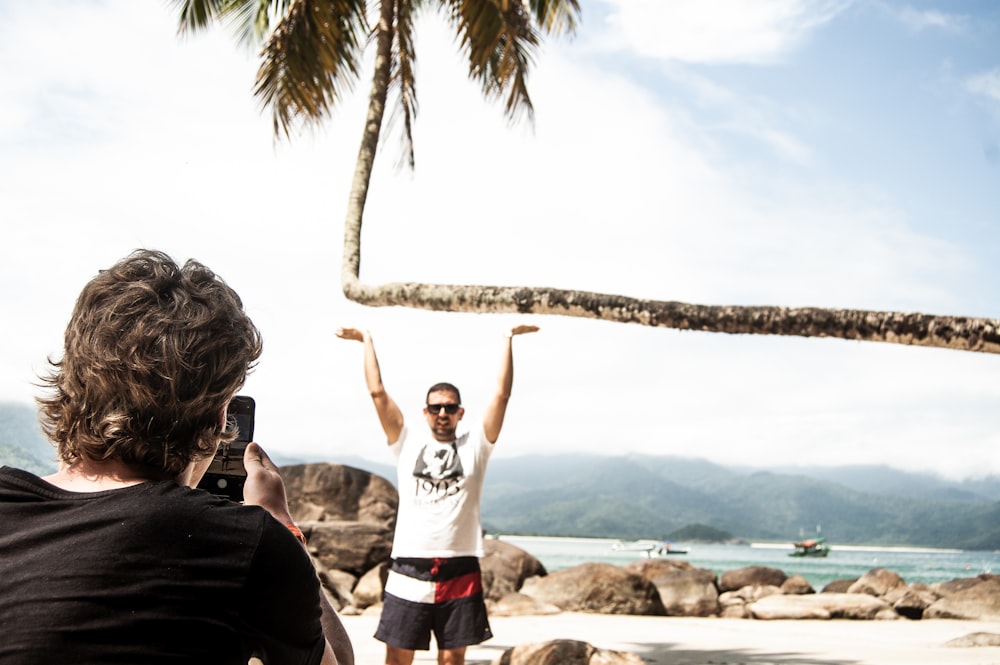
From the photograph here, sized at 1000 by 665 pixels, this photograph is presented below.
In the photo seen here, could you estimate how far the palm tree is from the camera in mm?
5629

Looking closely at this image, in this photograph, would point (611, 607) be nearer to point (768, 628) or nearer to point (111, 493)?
point (768, 628)

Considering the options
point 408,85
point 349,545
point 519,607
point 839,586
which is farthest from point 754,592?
point 408,85

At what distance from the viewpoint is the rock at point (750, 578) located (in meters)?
17.1

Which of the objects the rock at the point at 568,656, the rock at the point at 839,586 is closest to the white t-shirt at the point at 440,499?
the rock at the point at 568,656

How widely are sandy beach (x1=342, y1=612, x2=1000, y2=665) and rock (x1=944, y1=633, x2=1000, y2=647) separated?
0.22 m

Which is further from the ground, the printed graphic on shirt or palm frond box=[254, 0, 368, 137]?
palm frond box=[254, 0, 368, 137]

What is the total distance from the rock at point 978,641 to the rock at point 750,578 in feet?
24.2

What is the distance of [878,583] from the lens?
16734mm

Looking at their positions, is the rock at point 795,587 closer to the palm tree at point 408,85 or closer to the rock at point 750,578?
the rock at point 750,578

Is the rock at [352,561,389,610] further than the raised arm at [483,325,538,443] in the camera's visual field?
Yes

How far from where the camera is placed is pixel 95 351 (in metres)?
1.49

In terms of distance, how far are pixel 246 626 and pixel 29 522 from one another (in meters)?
0.39

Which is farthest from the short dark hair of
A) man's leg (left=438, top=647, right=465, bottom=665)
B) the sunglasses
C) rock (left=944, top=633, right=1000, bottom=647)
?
rock (left=944, top=633, right=1000, bottom=647)

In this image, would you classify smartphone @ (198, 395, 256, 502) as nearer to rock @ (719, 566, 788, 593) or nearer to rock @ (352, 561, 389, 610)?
rock @ (352, 561, 389, 610)
